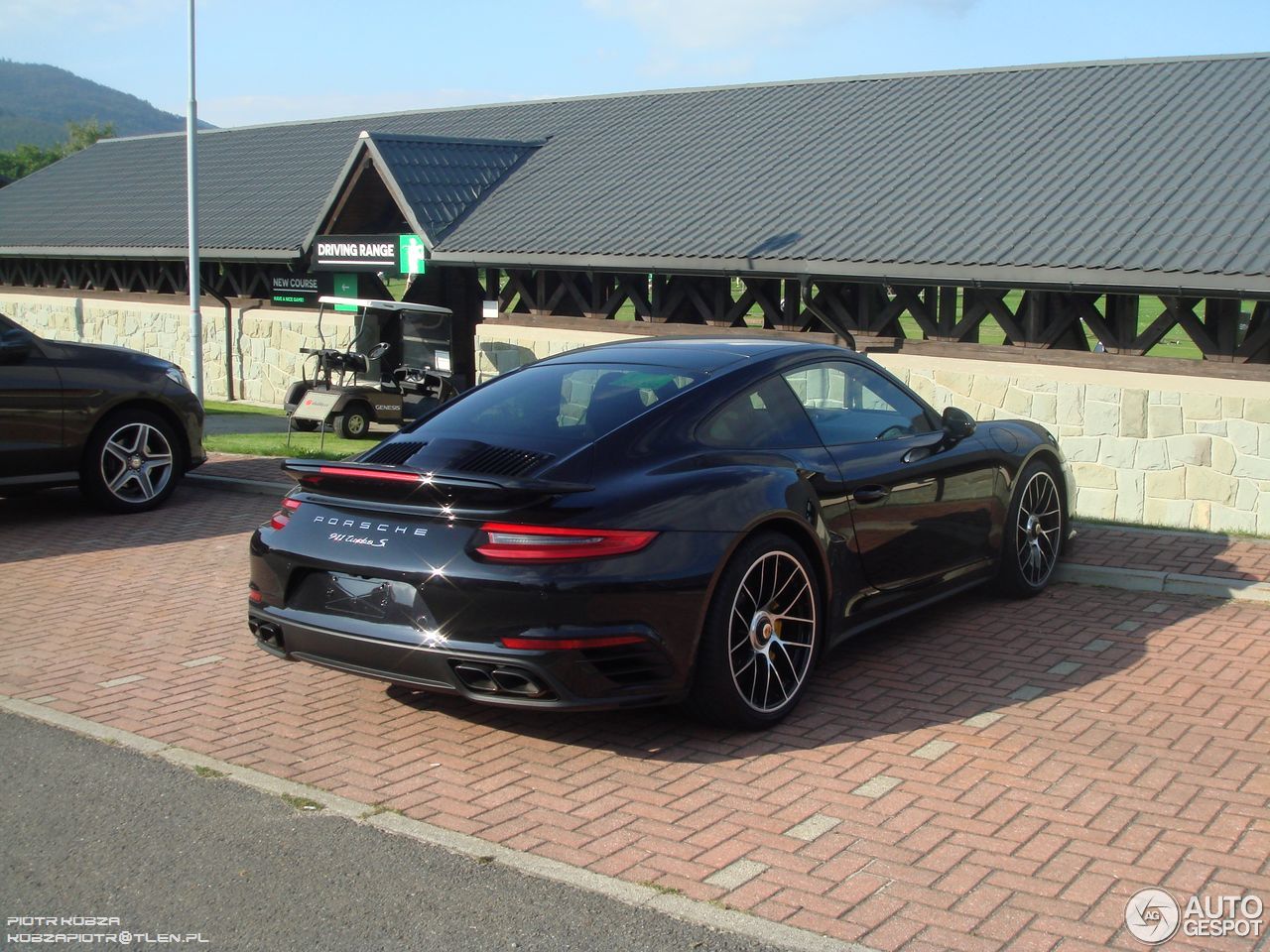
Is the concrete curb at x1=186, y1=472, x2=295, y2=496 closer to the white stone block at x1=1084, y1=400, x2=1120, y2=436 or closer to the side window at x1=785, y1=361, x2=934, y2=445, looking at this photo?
the side window at x1=785, y1=361, x2=934, y2=445

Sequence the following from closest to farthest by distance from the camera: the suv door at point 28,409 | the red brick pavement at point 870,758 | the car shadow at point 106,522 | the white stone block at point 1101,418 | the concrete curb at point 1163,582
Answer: the red brick pavement at point 870,758 < the concrete curb at point 1163,582 < the car shadow at point 106,522 < the suv door at point 28,409 < the white stone block at point 1101,418

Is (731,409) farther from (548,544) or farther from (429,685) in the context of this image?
(429,685)

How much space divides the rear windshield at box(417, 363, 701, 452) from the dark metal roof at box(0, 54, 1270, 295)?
7.84m

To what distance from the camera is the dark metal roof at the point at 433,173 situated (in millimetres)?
20531

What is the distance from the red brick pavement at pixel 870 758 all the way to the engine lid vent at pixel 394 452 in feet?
3.57

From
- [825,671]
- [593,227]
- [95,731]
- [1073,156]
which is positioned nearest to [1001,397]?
[1073,156]

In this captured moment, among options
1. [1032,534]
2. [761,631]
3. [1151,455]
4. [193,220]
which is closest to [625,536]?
[761,631]

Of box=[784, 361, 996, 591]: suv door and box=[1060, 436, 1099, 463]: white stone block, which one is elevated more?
box=[784, 361, 996, 591]: suv door

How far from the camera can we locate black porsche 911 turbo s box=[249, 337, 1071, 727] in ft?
16.2

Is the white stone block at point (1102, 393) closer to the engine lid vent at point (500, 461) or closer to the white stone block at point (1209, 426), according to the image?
the white stone block at point (1209, 426)

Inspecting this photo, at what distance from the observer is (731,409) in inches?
229

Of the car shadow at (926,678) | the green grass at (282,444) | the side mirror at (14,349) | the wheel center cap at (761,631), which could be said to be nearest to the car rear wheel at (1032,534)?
the car shadow at (926,678)

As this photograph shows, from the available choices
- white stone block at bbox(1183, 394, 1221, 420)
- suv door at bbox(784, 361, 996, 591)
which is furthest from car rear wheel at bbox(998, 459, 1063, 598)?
white stone block at bbox(1183, 394, 1221, 420)

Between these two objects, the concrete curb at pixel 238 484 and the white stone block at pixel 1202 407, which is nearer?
the concrete curb at pixel 238 484
